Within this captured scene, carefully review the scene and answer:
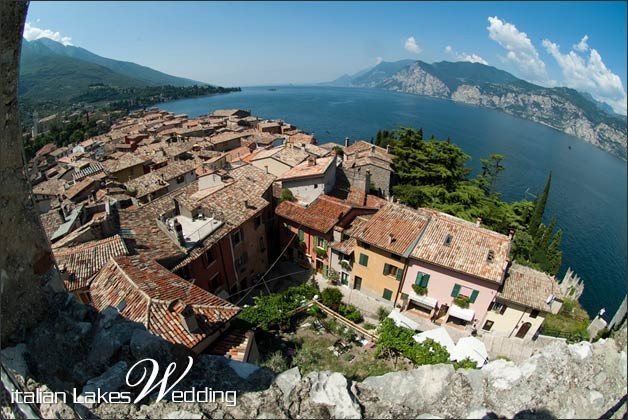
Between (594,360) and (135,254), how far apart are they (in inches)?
718

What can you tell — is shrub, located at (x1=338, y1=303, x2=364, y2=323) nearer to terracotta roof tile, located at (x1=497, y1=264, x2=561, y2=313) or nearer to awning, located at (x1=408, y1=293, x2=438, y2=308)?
awning, located at (x1=408, y1=293, x2=438, y2=308)

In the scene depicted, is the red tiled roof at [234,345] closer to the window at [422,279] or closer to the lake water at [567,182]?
the window at [422,279]

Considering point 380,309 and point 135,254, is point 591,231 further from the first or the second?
point 135,254

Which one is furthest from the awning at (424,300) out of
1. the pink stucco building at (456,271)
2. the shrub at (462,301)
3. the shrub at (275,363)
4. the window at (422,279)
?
the shrub at (275,363)

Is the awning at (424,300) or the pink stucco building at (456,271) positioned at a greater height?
the pink stucco building at (456,271)

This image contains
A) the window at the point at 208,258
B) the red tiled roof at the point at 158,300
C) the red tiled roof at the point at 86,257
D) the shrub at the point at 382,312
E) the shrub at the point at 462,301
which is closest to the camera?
the red tiled roof at the point at 158,300

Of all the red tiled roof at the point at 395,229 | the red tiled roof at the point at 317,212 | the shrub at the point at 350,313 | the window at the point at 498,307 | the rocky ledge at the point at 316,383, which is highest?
the rocky ledge at the point at 316,383

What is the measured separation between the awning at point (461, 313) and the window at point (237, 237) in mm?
15309

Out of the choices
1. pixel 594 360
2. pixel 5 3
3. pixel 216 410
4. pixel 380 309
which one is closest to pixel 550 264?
pixel 380 309

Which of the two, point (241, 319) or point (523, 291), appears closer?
point (241, 319)

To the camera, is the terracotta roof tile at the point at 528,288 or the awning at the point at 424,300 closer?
the terracotta roof tile at the point at 528,288

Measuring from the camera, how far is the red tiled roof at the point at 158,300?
452 inches

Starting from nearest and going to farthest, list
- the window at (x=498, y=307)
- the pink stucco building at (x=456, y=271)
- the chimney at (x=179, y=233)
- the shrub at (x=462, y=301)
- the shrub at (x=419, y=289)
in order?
the chimney at (x=179, y=233)
the pink stucco building at (x=456, y=271)
the window at (x=498, y=307)
the shrub at (x=462, y=301)
the shrub at (x=419, y=289)

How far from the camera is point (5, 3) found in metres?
3.84
